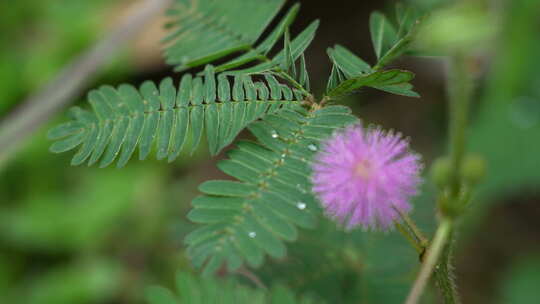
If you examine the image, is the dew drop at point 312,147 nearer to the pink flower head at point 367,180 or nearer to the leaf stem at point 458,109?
the pink flower head at point 367,180

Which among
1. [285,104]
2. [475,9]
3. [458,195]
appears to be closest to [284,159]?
[285,104]

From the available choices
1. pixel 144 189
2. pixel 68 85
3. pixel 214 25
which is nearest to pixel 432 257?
pixel 214 25

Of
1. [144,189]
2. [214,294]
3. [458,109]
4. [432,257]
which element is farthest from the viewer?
[144,189]

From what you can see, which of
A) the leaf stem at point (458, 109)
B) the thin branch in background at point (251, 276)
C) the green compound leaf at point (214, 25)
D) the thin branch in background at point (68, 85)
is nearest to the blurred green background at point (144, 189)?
the thin branch in background at point (68, 85)

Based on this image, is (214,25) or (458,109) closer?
(458,109)

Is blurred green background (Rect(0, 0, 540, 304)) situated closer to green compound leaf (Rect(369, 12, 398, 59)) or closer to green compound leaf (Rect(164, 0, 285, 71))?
green compound leaf (Rect(164, 0, 285, 71))

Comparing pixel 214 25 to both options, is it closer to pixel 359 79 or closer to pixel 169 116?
pixel 169 116

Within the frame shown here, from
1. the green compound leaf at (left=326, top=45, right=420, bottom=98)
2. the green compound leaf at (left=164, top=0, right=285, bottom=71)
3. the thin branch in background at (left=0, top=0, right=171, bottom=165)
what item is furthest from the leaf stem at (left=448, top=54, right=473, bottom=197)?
the thin branch in background at (left=0, top=0, right=171, bottom=165)
